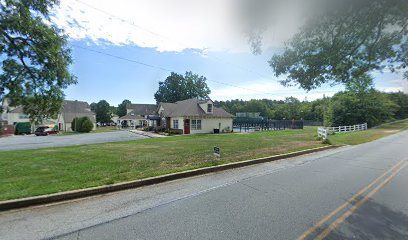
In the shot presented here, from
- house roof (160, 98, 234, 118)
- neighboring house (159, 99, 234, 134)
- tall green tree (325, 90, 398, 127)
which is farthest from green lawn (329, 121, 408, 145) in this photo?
house roof (160, 98, 234, 118)

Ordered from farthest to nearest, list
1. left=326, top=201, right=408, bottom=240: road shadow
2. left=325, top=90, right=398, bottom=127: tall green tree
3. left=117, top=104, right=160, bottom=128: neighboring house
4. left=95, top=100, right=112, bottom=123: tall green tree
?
1. left=95, top=100, right=112, bottom=123: tall green tree
2. left=117, top=104, right=160, bottom=128: neighboring house
3. left=325, top=90, right=398, bottom=127: tall green tree
4. left=326, top=201, right=408, bottom=240: road shadow

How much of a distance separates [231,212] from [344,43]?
593cm

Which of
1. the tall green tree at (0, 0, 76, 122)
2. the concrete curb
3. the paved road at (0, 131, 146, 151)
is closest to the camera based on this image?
the concrete curb

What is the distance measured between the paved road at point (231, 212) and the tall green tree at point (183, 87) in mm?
65718

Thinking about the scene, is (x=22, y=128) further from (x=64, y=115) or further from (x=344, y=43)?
(x=344, y=43)

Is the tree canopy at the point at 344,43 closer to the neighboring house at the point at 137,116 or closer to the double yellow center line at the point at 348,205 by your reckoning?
the double yellow center line at the point at 348,205

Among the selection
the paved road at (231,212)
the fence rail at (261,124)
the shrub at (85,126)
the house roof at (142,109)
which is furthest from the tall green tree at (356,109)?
the house roof at (142,109)

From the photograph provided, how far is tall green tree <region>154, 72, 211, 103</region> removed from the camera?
7175cm

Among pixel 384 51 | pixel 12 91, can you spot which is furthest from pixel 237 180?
pixel 12 91

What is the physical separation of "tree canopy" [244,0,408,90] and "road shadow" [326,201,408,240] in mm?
4432

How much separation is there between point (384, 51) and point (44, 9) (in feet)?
40.1

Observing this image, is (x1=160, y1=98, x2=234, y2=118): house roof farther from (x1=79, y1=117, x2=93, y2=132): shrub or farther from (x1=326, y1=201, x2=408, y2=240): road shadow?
(x1=326, y1=201, x2=408, y2=240): road shadow

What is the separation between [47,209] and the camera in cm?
477

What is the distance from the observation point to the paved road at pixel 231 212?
12.4 ft
